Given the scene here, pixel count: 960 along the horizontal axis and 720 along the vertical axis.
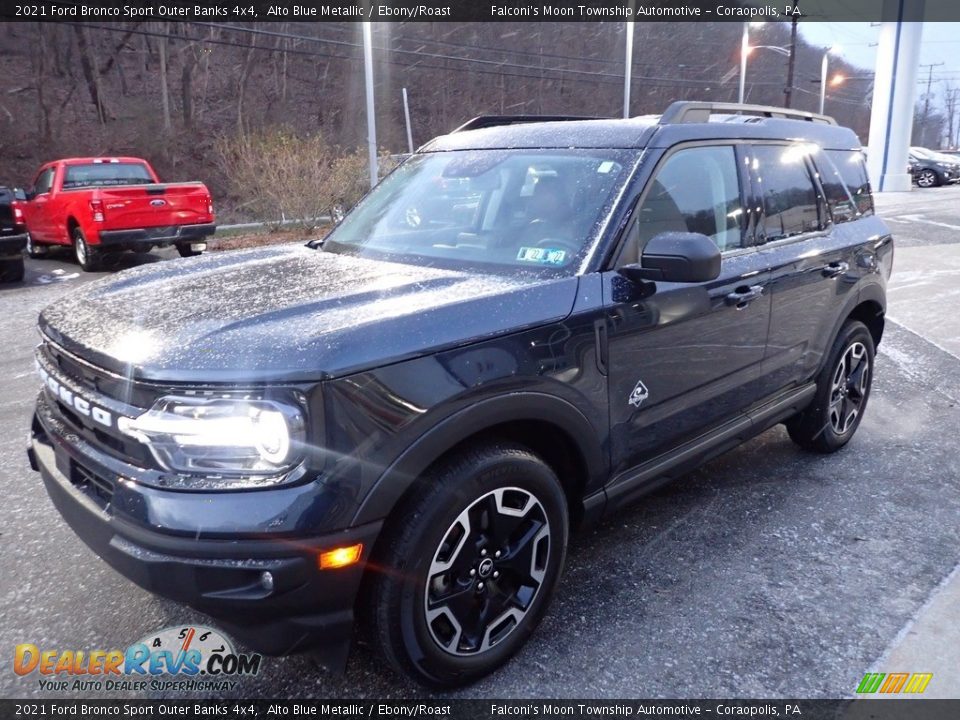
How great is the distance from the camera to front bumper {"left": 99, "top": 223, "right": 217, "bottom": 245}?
11812 mm

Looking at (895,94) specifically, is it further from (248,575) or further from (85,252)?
(248,575)

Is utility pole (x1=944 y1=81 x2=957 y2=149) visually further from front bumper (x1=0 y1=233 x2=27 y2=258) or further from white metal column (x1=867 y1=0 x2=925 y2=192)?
front bumper (x1=0 y1=233 x2=27 y2=258)

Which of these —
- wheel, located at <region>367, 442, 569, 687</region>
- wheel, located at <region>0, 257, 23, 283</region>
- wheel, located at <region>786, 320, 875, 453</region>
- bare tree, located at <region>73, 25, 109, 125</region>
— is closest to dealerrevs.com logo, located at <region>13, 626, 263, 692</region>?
wheel, located at <region>367, 442, 569, 687</region>

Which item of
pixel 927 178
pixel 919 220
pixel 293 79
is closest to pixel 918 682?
pixel 919 220

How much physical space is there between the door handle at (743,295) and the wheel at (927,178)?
36106 millimetres

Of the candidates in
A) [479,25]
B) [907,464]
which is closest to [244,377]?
[907,464]

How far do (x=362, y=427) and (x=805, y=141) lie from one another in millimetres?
3273

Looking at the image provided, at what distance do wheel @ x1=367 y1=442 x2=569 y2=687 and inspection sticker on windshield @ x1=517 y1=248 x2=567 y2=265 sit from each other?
0.75 metres

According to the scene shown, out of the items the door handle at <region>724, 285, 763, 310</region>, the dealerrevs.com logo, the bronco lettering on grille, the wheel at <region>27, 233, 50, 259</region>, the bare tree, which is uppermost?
the bare tree

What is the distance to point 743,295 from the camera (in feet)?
11.0

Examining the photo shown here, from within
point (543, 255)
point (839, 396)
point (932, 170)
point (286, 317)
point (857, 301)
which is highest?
point (543, 255)

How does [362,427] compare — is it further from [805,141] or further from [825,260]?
[805,141]

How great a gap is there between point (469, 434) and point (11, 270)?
11666 millimetres

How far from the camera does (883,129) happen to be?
30344mm
